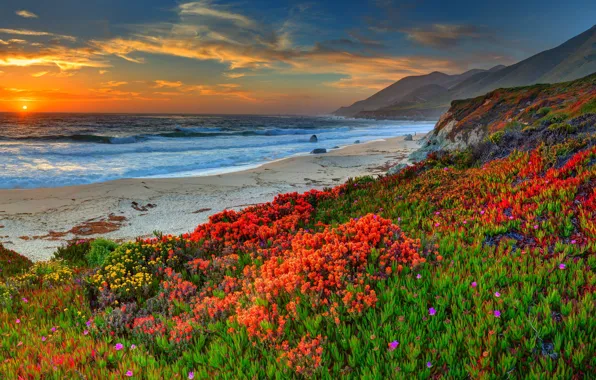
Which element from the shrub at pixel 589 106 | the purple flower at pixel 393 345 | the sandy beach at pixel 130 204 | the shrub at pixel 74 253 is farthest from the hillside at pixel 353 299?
the shrub at pixel 589 106

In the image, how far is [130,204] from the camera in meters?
16.0

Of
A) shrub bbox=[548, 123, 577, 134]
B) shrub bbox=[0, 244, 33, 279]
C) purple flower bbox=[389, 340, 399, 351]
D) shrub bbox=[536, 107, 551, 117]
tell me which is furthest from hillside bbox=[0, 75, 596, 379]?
shrub bbox=[536, 107, 551, 117]

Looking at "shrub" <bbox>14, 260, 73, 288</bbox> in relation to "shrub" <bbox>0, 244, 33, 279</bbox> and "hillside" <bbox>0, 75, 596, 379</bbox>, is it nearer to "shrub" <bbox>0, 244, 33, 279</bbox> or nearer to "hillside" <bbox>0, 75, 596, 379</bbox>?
"hillside" <bbox>0, 75, 596, 379</bbox>

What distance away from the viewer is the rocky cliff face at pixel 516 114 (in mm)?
11008

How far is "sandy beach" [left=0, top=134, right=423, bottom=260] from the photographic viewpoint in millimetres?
12227

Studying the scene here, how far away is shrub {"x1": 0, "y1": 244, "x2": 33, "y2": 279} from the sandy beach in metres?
1.03

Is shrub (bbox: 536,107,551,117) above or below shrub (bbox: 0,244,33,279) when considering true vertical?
above

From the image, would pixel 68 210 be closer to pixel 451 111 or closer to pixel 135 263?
pixel 135 263

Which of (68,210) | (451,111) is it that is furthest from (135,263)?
(451,111)

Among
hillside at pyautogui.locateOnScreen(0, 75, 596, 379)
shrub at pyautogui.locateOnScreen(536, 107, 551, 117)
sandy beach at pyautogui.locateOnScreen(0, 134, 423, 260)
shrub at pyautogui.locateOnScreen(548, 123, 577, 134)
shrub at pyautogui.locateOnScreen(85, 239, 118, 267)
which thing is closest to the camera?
hillside at pyautogui.locateOnScreen(0, 75, 596, 379)

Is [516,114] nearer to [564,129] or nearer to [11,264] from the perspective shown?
[564,129]

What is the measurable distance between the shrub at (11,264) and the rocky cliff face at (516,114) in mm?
13383

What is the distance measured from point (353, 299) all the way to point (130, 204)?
14654 mm

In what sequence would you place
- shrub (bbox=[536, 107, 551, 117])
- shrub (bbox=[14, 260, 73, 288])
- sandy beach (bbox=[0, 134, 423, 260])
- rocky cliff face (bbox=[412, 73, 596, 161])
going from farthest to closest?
1. shrub (bbox=[536, 107, 551, 117])
2. sandy beach (bbox=[0, 134, 423, 260])
3. rocky cliff face (bbox=[412, 73, 596, 161])
4. shrub (bbox=[14, 260, 73, 288])
